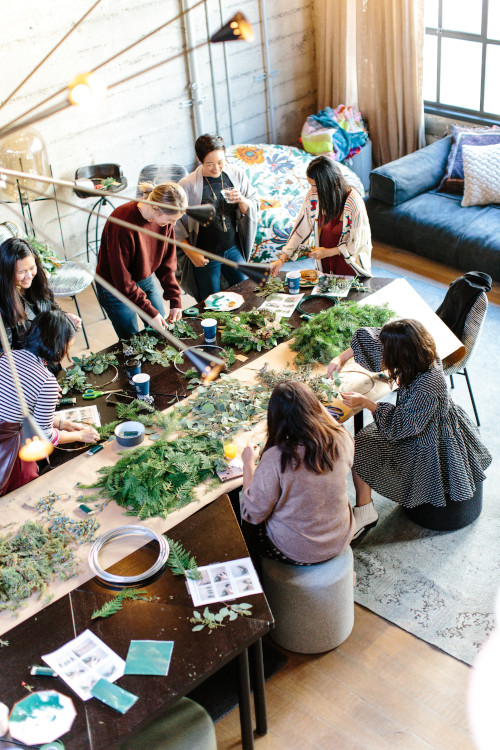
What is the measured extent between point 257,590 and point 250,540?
0.51 meters

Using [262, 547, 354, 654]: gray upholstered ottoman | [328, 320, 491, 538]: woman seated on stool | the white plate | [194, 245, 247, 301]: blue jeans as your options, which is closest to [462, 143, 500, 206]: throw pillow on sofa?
[194, 245, 247, 301]: blue jeans

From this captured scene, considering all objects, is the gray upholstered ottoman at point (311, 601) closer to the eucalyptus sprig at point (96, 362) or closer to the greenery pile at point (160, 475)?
the greenery pile at point (160, 475)

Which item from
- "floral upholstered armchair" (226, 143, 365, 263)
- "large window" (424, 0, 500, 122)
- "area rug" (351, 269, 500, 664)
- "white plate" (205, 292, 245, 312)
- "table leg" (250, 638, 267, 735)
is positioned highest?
"large window" (424, 0, 500, 122)

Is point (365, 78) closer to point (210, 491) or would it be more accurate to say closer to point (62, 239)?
point (62, 239)

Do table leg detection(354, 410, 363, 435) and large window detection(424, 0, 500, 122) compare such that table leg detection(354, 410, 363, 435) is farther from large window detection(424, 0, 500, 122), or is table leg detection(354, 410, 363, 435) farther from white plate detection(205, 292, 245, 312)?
large window detection(424, 0, 500, 122)

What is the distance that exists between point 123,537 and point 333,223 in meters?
2.37

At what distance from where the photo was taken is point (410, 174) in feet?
20.7

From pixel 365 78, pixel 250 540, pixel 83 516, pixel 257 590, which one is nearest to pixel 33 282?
pixel 83 516

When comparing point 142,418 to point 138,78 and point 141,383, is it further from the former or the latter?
point 138,78

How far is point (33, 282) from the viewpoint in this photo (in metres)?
3.99

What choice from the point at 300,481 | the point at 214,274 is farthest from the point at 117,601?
the point at 214,274

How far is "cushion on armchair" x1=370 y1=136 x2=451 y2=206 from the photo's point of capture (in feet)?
20.6

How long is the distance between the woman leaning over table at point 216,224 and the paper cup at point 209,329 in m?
0.74

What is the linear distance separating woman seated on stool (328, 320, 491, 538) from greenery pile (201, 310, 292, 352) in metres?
0.44
